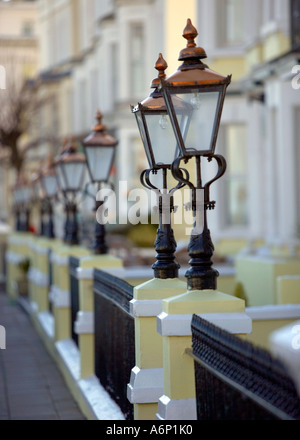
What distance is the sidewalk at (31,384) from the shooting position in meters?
8.35

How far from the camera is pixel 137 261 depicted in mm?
16125

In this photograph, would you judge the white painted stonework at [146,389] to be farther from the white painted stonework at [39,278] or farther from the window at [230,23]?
the window at [230,23]

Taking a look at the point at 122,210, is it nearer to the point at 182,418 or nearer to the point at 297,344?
the point at 182,418

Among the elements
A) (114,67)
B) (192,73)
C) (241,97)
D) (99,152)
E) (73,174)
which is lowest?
(73,174)

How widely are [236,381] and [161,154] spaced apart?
231 centimetres

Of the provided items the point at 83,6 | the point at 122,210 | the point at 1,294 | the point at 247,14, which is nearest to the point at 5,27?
the point at 83,6

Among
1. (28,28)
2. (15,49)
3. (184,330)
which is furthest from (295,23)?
(28,28)

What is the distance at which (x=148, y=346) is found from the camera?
569cm

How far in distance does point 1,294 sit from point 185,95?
17997 millimetres

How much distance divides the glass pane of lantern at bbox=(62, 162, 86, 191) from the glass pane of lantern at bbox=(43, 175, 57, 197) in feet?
11.9

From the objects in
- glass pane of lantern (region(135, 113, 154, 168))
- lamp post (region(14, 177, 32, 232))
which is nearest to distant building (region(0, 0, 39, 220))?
lamp post (region(14, 177, 32, 232))

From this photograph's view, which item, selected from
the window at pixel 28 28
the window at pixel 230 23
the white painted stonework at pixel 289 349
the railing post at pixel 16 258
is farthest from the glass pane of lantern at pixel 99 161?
the window at pixel 28 28

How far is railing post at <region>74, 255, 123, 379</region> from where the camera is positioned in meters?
8.81

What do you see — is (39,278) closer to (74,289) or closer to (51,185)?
(51,185)
